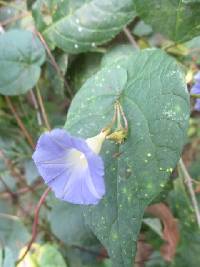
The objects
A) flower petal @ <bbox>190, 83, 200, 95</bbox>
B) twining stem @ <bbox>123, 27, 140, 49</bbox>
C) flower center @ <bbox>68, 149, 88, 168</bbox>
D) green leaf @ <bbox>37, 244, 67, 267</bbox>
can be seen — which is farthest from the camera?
twining stem @ <bbox>123, 27, 140, 49</bbox>

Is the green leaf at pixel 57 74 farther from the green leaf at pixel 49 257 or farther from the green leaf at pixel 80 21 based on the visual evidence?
the green leaf at pixel 49 257

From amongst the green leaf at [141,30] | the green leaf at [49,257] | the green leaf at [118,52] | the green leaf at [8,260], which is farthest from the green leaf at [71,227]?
the green leaf at [141,30]

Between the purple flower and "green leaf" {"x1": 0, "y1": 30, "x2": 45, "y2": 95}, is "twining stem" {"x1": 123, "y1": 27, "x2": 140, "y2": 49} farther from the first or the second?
the purple flower

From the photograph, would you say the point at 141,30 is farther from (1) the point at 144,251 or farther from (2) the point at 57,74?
(1) the point at 144,251

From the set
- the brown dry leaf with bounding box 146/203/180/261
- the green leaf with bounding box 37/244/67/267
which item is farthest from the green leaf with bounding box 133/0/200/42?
the green leaf with bounding box 37/244/67/267

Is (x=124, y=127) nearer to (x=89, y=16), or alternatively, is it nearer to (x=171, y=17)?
(x=171, y=17)

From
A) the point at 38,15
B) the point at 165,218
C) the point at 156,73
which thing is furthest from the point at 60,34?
the point at 165,218

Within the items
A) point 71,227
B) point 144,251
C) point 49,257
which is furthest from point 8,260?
point 144,251
